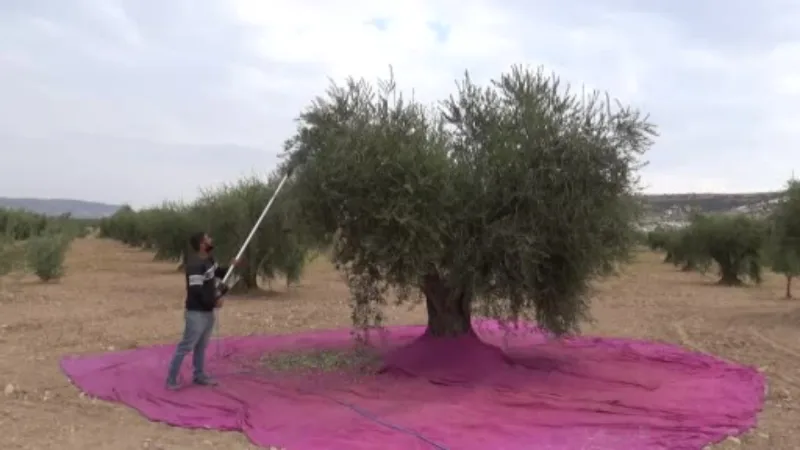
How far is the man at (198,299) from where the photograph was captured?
9.77 m

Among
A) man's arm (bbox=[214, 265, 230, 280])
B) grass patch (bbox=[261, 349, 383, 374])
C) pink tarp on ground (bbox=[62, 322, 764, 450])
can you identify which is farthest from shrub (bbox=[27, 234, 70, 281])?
man's arm (bbox=[214, 265, 230, 280])

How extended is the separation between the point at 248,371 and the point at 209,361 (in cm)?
107

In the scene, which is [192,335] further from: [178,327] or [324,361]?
[178,327]

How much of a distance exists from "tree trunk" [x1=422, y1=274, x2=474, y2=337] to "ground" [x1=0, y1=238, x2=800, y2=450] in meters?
2.37

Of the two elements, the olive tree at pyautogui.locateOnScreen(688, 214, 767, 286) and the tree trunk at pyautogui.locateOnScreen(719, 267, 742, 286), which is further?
the tree trunk at pyautogui.locateOnScreen(719, 267, 742, 286)

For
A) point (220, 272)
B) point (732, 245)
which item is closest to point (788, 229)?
point (732, 245)

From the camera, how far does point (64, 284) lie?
28125mm

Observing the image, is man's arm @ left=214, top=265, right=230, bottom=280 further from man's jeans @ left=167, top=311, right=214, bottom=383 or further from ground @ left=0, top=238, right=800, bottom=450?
ground @ left=0, top=238, right=800, bottom=450

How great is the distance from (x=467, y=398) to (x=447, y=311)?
6.87 ft

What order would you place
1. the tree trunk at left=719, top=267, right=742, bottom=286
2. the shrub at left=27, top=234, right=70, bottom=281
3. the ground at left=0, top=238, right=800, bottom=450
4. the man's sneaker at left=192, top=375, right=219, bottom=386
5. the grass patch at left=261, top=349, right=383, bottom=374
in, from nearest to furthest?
1. the ground at left=0, top=238, right=800, bottom=450
2. the man's sneaker at left=192, top=375, right=219, bottom=386
3. the grass patch at left=261, top=349, right=383, bottom=374
4. the shrub at left=27, top=234, right=70, bottom=281
5. the tree trunk at left=719, top=267, right=742, bottom=286

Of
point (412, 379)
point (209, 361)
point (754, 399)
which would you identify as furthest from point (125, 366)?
point (754, 399)

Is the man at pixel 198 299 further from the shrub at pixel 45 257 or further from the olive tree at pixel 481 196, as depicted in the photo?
the shrub at pixel 45 257

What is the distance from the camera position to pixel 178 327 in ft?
54.4

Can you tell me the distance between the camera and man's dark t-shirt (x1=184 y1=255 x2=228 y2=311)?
9758 mm
